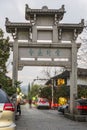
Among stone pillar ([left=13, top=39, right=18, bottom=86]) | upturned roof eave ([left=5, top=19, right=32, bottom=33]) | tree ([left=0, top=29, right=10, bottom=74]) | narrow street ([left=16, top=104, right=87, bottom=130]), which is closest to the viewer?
narrow street ([left=16, top=104, right=87, bottom=130])

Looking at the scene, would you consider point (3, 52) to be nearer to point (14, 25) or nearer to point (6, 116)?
point (14, 25)

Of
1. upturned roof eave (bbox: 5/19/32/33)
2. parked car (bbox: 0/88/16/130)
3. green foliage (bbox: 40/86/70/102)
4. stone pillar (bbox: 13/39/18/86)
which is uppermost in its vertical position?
upturned roof eave (bbox: 5/19/32/33)

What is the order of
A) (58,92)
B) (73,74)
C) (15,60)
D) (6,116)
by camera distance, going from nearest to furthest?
(6,116)
(15,60)
(73,74)
(58,92)

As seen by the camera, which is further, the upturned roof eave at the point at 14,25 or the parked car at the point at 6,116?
the upturned roof eave at the point at 14,25

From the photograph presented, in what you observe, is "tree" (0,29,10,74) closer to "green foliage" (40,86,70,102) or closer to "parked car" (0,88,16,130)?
"parked car" (0,88,16,130)

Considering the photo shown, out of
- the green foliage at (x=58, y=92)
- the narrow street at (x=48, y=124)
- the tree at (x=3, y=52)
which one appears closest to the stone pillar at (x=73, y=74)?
A: the narrow street at (x=48, y=124)

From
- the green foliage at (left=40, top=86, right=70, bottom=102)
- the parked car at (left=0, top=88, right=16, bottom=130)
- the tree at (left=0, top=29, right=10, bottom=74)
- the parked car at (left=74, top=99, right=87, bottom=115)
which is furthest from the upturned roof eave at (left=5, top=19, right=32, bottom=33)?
the green foliage at (left=40, top=86, right=70, bottom=102)

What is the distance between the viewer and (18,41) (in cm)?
3475

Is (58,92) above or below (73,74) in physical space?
below

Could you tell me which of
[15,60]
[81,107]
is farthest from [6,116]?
[15,60]

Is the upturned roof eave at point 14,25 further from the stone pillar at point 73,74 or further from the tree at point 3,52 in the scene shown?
the tree at point 3,52

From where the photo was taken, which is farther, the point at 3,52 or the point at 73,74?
the point at 3,52

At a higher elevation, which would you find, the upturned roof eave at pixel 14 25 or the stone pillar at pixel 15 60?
the upturned roof eave at pixel 14 25

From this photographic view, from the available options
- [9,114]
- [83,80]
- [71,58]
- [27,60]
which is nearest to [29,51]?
[27,60]
